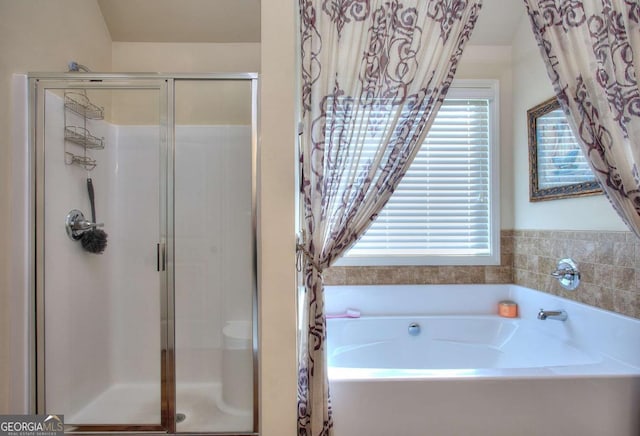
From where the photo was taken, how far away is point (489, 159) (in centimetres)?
217

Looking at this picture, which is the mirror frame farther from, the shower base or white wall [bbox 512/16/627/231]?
the shower base

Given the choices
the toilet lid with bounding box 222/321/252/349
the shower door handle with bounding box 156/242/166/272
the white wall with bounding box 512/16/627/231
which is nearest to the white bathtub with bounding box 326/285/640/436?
the white wall with bounding box 512/16/627/231

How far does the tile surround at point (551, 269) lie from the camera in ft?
4.77

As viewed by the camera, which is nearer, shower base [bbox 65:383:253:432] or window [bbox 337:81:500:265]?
shower base [bbox 65:383:253:432]

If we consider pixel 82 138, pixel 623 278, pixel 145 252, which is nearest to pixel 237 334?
A: pixel 145 252

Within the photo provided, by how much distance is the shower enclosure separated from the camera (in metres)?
1.61

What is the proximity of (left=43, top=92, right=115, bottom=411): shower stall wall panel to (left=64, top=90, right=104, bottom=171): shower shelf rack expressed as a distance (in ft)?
0.10

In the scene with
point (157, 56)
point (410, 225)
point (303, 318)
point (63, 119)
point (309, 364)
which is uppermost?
point (157, 56)

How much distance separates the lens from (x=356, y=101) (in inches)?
49.4

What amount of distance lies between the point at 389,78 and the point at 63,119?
1.76 meters

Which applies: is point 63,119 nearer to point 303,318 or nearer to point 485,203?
point 303,318

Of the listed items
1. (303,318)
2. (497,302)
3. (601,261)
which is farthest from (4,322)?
(601,261)

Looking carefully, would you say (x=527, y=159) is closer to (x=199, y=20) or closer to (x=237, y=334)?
(x=237, y=334)

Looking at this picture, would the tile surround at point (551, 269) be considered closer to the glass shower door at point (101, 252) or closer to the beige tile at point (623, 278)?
→ the beige tile at point (623, 278)
